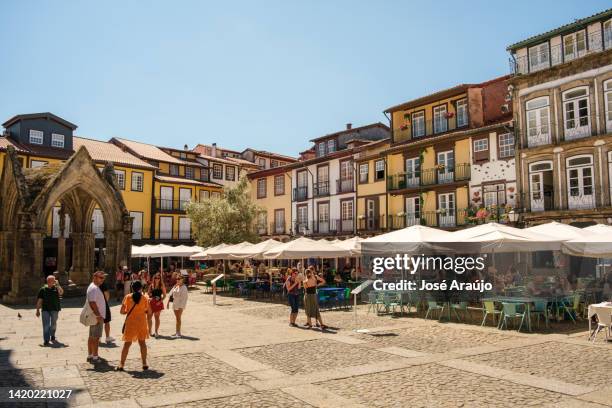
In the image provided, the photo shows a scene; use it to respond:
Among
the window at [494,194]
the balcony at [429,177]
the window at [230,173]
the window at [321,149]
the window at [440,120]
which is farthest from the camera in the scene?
the window at [230,173]

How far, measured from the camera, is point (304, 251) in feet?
61.2

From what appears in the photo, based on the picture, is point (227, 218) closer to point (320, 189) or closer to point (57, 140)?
point (320, 189)

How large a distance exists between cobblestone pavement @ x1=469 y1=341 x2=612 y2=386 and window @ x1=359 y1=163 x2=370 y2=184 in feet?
85.3

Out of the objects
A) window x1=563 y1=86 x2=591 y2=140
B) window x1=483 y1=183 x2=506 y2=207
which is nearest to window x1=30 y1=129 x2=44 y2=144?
window x1=483 y1=183 x2=506 y2=207

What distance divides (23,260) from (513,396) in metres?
18.4

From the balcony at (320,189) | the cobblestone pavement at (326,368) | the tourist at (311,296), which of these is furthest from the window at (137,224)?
the tourist at (311,296)

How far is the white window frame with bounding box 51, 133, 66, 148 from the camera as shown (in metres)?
40.6

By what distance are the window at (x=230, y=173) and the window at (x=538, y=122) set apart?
113 ft

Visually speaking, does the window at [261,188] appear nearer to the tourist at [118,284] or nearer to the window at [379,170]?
the window at [379,170]

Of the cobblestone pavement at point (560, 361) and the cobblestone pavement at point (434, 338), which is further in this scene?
the cobblestone pavement at point (434, 338)

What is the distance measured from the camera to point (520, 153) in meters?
26.3

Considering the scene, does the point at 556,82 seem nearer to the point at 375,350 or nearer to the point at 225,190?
the point at 375,350

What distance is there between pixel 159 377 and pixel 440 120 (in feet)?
90.0

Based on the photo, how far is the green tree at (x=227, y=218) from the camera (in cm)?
3531
